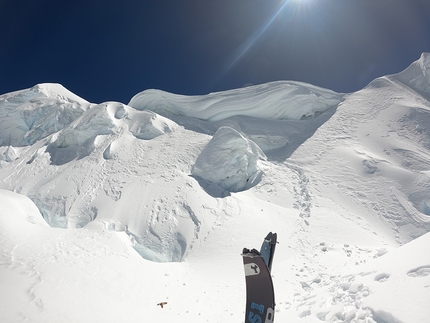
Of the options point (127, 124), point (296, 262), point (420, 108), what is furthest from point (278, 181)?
Result: point (420, 108)

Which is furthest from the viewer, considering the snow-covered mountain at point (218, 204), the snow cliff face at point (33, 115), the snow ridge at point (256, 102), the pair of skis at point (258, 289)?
the snow ridge at point (256, 102)

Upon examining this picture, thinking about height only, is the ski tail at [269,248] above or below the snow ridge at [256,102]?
below

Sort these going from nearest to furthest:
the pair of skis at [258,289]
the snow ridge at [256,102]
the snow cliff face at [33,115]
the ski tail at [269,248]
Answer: the pair of skis at [258,289] → the ski tail at [269,248] → the snow cliff face at [33,115] → the snow ridge at [256,102]

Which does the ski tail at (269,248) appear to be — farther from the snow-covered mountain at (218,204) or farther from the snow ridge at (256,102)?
the snow ridge at (256,102)

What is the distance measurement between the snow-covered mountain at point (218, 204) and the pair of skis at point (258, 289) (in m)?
1.11

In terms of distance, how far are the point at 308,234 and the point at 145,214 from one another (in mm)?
6671

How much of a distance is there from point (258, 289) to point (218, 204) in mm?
7946

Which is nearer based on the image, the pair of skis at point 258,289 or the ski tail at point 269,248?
the pair of skis at point 258,289

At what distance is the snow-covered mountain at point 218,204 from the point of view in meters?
5.49

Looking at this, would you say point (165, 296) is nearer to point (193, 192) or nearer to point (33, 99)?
point (193, 192)

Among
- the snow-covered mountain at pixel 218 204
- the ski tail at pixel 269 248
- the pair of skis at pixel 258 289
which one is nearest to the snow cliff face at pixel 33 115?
the snow-covered mountain at pixel 218 204

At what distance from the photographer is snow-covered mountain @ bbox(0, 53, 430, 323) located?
216 inches

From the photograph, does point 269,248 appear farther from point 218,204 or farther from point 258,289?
point 218,204

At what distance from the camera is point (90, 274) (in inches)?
270
